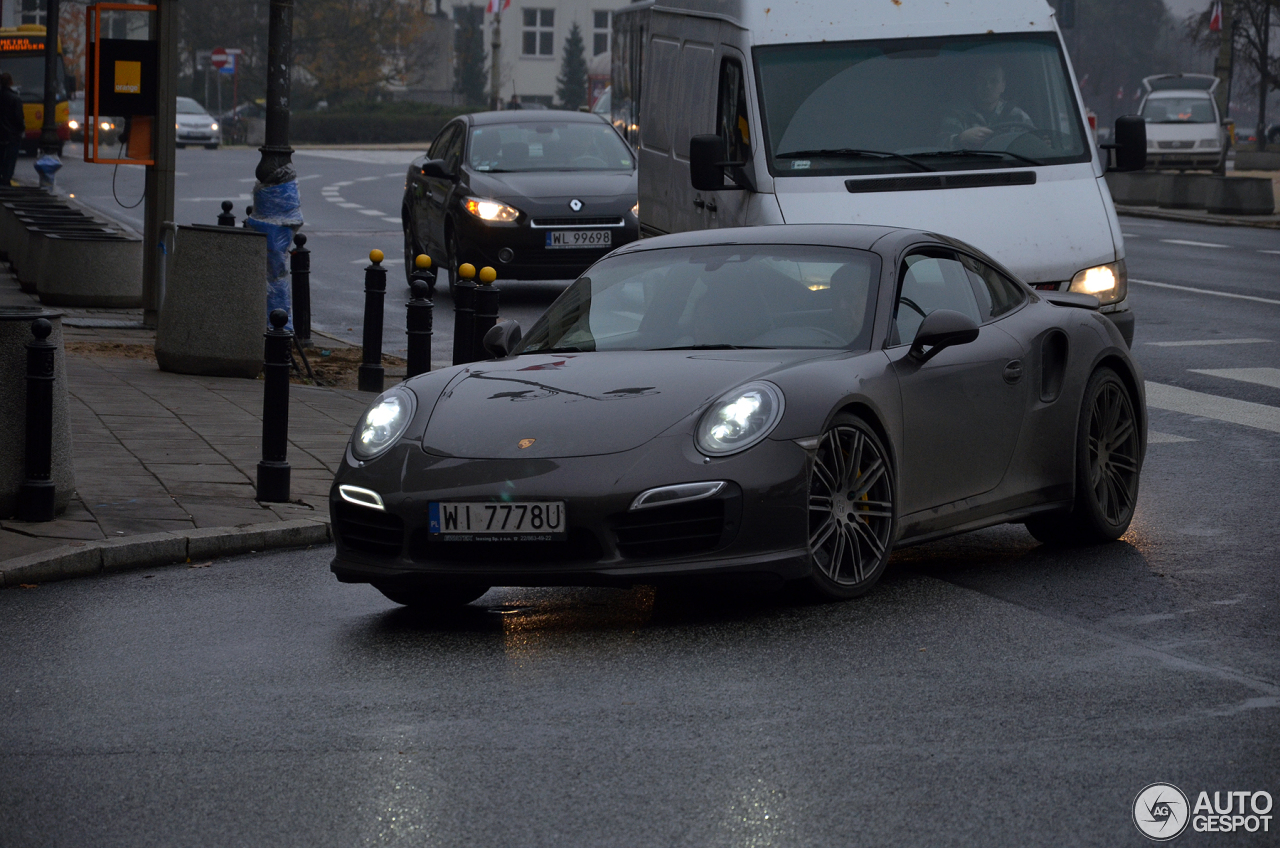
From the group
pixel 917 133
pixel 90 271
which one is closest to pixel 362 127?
pixel 90 271

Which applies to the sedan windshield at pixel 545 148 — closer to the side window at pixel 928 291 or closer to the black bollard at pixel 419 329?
the black bollard at pixel 419 329

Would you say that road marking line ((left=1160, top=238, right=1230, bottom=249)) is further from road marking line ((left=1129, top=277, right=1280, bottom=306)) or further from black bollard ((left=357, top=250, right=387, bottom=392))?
black bollard ((left=357, top=250, right=387, bottom=392))

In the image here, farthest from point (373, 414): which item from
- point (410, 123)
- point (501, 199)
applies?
point (410, 123)

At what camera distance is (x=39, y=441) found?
8055mm

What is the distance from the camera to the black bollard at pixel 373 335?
12.8 meters

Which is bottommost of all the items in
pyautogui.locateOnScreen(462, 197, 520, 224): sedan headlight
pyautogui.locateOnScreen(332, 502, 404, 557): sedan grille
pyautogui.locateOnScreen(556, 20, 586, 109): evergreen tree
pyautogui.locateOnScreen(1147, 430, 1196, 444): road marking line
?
pyautogui.locateOnScreen(1147, 430, 1196, 444): road marking line

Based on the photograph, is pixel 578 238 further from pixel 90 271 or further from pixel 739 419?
pixel 739 419

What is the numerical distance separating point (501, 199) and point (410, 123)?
6916cm

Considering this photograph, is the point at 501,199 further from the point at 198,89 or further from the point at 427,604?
the point at 198,89

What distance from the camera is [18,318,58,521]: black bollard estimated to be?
8047 millimetres

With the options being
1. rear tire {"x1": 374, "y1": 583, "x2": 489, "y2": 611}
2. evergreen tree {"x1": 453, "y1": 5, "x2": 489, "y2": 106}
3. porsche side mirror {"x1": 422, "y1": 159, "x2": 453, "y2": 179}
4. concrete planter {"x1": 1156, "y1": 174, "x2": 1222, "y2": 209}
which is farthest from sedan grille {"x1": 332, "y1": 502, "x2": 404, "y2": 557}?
evergreen tree {"x1": 453, "y1": 5, "x2": 489, "y2": 106}

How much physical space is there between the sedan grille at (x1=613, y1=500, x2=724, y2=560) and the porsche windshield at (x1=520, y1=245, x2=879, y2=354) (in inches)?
38.1

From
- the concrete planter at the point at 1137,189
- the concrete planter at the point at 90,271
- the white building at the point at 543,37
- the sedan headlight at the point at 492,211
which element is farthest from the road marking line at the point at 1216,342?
the white building at the point at 543,37

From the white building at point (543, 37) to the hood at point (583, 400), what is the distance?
109 metres
